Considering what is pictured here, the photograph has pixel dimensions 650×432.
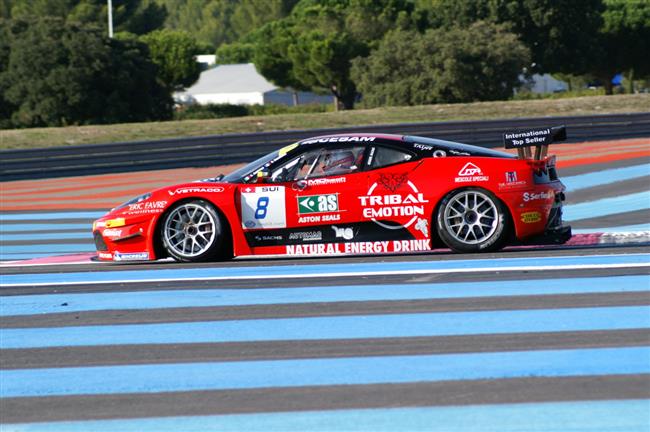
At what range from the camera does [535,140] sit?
905 centimetres

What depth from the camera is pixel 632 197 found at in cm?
1431

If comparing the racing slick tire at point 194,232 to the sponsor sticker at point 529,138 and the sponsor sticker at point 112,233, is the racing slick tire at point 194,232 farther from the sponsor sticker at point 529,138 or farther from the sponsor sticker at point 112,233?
the sponsor sticker at point 529,138

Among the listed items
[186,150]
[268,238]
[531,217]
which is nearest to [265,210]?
[268,238]

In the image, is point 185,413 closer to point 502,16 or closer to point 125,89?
point 125,89

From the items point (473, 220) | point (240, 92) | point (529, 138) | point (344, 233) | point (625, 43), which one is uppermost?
point (625, 43)

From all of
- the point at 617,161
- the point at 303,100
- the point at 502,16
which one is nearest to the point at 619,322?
the point at 617,161

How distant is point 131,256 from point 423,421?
18.2ft

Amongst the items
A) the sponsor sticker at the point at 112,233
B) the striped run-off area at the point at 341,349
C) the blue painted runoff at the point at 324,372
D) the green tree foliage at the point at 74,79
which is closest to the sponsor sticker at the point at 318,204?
the striped run-off area at the point at 341,349

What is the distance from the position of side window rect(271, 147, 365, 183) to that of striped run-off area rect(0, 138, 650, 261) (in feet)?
7.44

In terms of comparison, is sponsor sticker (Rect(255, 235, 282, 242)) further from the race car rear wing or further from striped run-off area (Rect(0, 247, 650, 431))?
the race car rear wing

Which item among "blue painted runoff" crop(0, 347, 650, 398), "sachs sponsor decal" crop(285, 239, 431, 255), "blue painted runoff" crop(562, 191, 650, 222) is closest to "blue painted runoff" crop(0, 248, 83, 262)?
"sachs sponsor decal" crop(285, 239, 431, 255)

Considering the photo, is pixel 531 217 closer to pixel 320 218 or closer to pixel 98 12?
pixel 320 218

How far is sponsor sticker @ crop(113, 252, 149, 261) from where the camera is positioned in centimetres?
957

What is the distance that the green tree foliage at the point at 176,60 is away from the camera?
67.6 m
